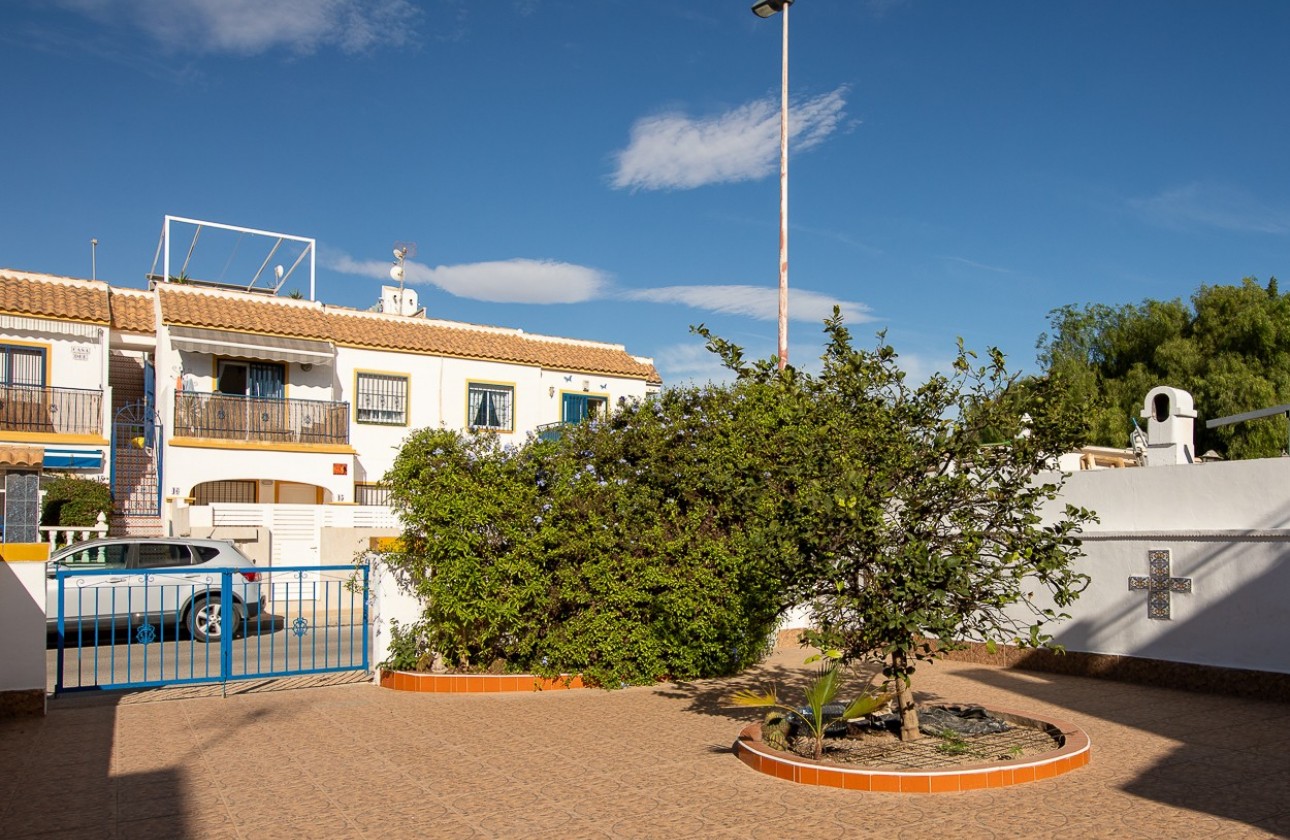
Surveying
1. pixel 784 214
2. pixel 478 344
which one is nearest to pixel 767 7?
pixel 784 214

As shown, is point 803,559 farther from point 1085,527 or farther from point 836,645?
point 1085,527

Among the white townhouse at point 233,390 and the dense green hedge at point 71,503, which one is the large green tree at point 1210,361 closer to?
the white townhouse at point 233,390

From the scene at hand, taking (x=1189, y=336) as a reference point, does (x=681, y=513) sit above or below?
below

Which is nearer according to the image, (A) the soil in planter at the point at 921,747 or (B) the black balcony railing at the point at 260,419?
(A) the soil in planter at the point at 921,747

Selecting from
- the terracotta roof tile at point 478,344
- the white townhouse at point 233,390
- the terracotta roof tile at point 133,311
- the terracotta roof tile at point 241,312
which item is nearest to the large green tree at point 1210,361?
the terracotta roof tile at point 478,344

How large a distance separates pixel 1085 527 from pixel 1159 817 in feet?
22.8

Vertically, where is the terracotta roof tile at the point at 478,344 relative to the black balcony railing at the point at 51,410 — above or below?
above

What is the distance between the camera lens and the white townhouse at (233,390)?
79.6 feet

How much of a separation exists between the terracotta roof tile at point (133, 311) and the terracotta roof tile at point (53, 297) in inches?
27.4

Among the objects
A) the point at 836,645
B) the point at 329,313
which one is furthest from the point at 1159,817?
the point at 329,313

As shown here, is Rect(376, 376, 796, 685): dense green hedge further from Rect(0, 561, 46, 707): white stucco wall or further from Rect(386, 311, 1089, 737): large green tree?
Rect(0, 561, 46, 707): white stucco wall

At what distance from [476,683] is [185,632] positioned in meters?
7.06

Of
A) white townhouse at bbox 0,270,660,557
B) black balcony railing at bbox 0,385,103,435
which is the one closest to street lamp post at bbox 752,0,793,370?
white townhouse at bbox 0,270,660,557

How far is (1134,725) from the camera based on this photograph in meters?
9.71
